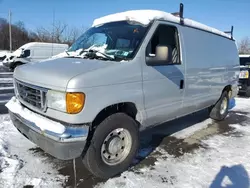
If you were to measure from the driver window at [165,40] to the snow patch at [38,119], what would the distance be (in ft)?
5.60

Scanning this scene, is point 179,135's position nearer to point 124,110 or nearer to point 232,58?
point 124,110

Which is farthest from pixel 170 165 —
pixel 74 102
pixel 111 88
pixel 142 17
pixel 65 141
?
pixel 142 17

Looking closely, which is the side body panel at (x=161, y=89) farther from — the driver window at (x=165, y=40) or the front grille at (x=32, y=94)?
the front grille at (x=32, y=94)

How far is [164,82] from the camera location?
393 cm

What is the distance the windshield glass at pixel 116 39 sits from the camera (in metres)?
3.64

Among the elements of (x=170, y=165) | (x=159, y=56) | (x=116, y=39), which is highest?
(x=116, y=39)

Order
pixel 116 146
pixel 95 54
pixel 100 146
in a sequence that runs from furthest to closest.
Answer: pixel 95 54, pixel 116 146, pixel 100 146

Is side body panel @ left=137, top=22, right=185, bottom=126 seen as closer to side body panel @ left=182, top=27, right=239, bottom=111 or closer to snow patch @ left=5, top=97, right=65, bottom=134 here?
side body panel @ left=182, top=27, right=239, bottom=111

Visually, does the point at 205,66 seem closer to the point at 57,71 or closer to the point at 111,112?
the point at 111,112

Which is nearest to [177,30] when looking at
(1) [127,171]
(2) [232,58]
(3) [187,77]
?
(3) [187,77]

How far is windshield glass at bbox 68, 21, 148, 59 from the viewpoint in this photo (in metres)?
3.64

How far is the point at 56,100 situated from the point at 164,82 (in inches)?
71.2

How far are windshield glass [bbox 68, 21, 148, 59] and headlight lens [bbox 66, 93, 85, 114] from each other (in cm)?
103

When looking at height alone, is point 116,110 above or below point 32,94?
below
